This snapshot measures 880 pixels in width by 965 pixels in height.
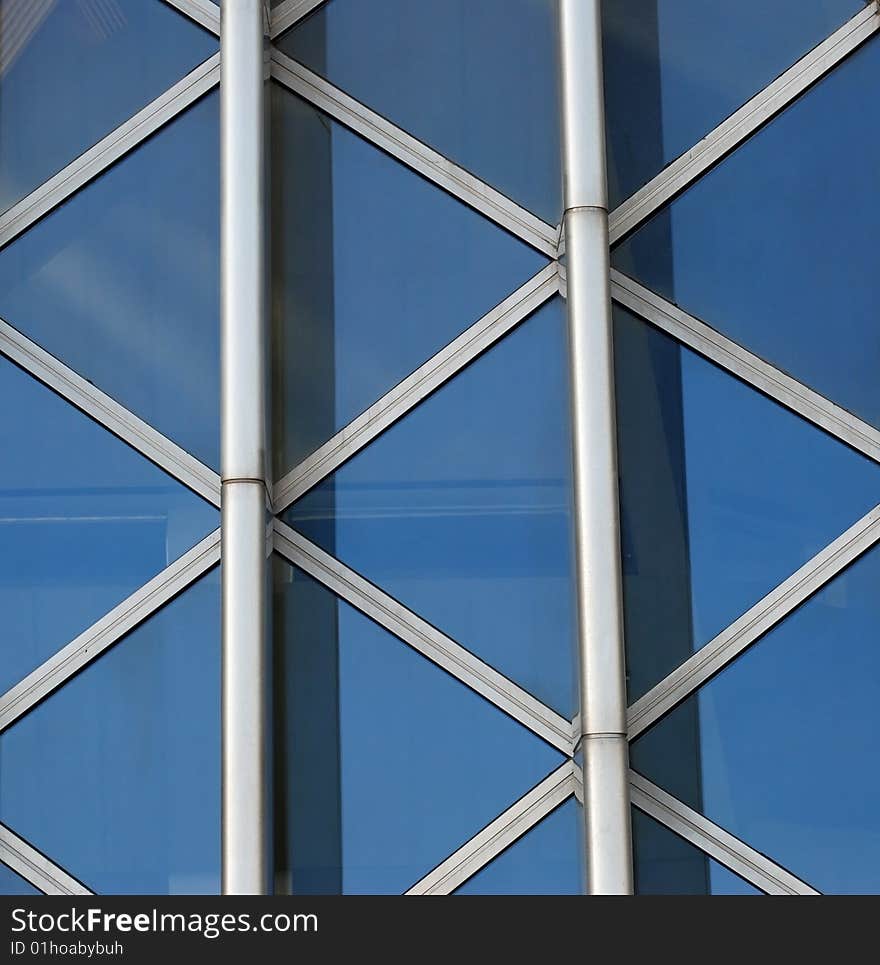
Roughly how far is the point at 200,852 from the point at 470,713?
4.69 ft

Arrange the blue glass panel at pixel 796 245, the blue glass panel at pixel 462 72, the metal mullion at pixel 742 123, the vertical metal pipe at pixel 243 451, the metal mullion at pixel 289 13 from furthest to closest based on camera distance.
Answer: the metal mullion at pixel 289 13, the blue glass panel at pixel 462 72, the metal mullion at pixel 742 123, the blue glass panel at pixel 796 245, the vertical metal pipe at pixel 243 451

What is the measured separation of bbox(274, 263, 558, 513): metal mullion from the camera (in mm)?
6699

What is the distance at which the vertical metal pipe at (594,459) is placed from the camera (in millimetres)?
6051

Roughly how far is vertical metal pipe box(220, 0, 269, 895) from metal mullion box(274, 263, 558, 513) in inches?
11.2

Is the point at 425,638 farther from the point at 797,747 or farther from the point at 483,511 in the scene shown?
the point at 797,747

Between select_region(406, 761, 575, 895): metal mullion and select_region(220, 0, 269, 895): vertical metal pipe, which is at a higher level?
select_region(220, 0, 269, 895): vertical metal pipe

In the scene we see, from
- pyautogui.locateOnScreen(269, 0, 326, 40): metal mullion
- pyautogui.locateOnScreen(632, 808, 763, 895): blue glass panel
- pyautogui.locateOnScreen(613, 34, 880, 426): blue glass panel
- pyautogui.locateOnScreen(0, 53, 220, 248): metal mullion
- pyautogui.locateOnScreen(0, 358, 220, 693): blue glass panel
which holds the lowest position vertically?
pyautogui.locateOnScreen(632, 808, 763, 895): blue glass panel

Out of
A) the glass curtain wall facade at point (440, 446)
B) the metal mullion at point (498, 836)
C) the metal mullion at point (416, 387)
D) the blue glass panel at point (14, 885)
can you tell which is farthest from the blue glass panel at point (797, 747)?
the blue glass panel at point (14, 885)

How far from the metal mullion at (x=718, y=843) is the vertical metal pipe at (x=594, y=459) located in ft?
1.11

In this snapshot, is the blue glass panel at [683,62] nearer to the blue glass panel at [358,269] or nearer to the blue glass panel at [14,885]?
the blue glass panel at [358,269]

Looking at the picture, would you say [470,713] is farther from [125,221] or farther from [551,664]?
[125,221]

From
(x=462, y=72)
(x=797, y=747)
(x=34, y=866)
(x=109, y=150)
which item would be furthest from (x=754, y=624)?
(x=109, y=150)

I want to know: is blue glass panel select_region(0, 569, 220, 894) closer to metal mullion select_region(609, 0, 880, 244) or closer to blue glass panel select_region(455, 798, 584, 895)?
blue glass panel select_region(455, 798, 584, 895)

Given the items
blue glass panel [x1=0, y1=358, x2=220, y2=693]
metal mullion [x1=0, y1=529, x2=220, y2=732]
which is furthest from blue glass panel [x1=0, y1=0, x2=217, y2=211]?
A: metal mullion [x1=0, y1=529, x2=220, y2=732]
